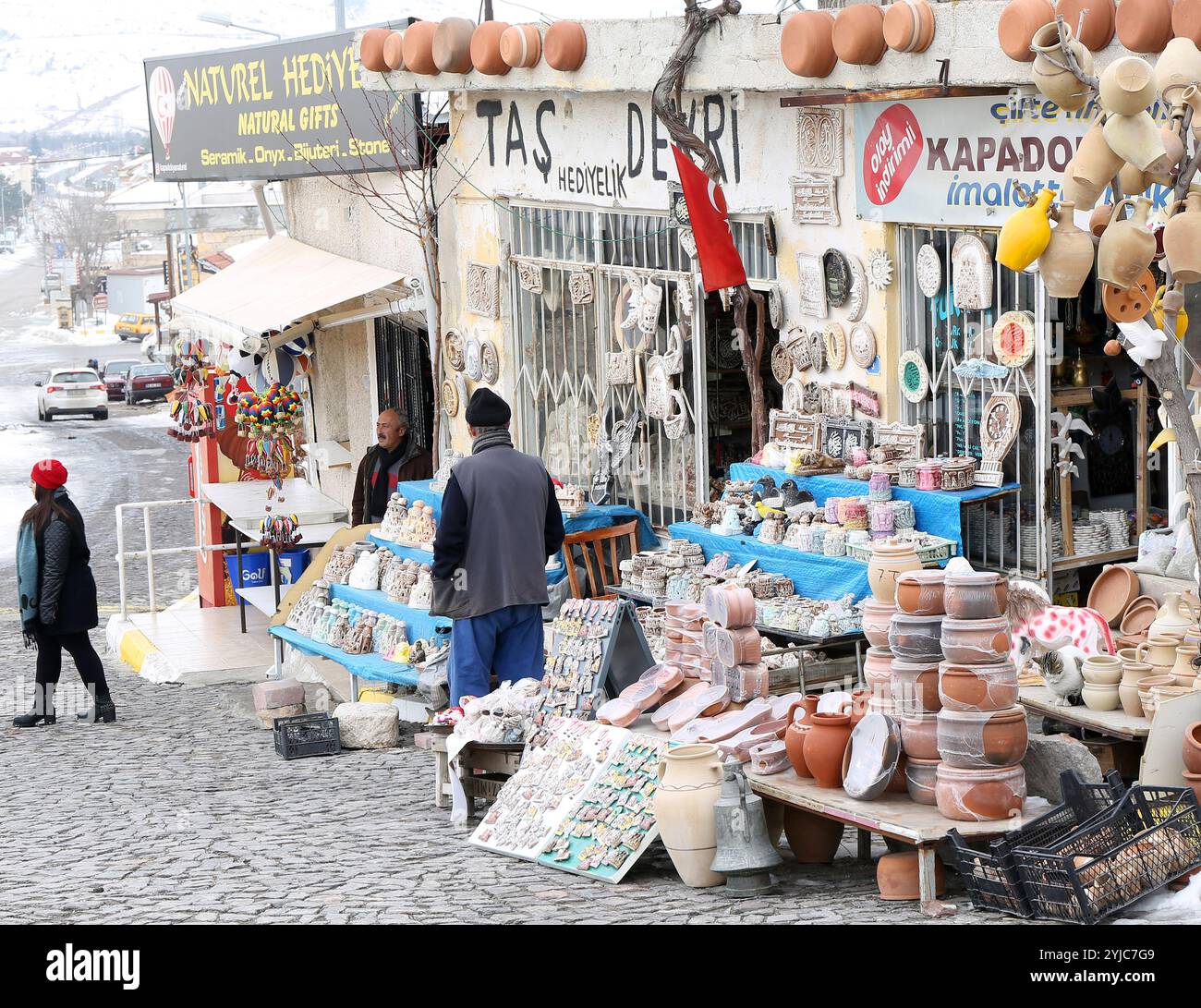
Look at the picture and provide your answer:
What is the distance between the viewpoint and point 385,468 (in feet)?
43.9

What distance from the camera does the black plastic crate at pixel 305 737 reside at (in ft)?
31.1

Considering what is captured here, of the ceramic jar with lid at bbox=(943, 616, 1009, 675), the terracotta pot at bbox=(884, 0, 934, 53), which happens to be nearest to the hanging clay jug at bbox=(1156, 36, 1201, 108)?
the ceramic jar with lid at bbox=(943, 616, 1009, 675)

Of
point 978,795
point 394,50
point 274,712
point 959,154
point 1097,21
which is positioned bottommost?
point 274,712

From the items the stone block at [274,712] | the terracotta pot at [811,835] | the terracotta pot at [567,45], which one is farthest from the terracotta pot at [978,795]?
the terracotta pot at [567,45]

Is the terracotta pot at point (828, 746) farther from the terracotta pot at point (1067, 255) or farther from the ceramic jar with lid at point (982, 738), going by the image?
the terracotta pot at point (1067, 255)

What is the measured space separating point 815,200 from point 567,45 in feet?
7.62

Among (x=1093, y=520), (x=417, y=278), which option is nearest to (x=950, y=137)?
(x=1093, y=520)

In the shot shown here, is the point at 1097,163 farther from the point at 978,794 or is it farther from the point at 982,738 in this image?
the point at 978,794

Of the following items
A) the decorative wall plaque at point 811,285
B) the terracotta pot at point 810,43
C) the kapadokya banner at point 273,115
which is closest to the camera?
the terracotta pot at point 810,43

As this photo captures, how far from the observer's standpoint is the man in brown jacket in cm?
1334

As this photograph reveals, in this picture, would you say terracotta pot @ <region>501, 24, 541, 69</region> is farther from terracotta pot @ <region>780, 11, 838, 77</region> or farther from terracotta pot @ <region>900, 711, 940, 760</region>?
terracotta pot @ <region>900, 711, 940, 760</region>

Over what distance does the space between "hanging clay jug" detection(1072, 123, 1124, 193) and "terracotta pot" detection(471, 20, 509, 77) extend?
648 centimetres

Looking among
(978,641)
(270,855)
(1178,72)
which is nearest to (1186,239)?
(1178,72)

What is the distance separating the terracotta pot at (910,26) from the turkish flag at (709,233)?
1840 millimetres
